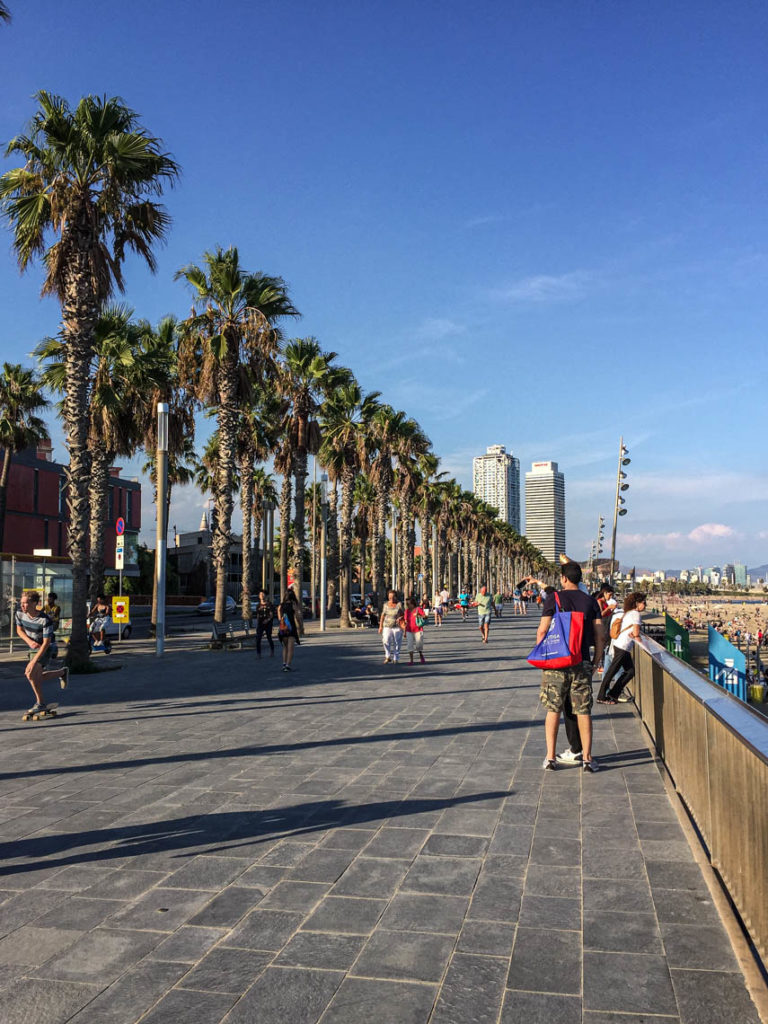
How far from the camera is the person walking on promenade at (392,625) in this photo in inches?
700

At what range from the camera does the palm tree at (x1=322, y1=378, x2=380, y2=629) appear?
36.0 meters

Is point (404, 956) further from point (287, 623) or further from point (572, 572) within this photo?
point (287, 623)

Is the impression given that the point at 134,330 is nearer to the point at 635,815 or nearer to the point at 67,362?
the point at 67,362

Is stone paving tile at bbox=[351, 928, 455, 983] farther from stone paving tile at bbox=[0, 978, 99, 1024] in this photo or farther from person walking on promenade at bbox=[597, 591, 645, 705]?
person walking on promenade at bbox=[597, 591, 645, 705]

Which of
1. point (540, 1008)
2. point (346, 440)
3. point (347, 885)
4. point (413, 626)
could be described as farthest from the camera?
point (346, 440)

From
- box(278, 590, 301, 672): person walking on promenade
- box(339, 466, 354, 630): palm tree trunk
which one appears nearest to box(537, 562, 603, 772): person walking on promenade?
box(278, 590, 301, 672): person walking on promenade

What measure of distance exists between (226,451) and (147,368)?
419cm

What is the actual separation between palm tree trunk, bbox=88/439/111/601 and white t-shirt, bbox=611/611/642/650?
1716 cm

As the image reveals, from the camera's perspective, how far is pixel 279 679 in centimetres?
1597

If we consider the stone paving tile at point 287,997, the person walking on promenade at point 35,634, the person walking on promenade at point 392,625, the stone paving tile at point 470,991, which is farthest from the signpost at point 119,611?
the stone paving tile at point 470,991

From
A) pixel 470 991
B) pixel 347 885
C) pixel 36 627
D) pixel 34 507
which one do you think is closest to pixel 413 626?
pixel 36 627

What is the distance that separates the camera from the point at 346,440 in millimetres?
35969

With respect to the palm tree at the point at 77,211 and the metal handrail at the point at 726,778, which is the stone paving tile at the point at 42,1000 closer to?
the metal handrail at the point at 726,778

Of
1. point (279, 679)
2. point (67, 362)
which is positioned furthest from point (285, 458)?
point (279, 679)
